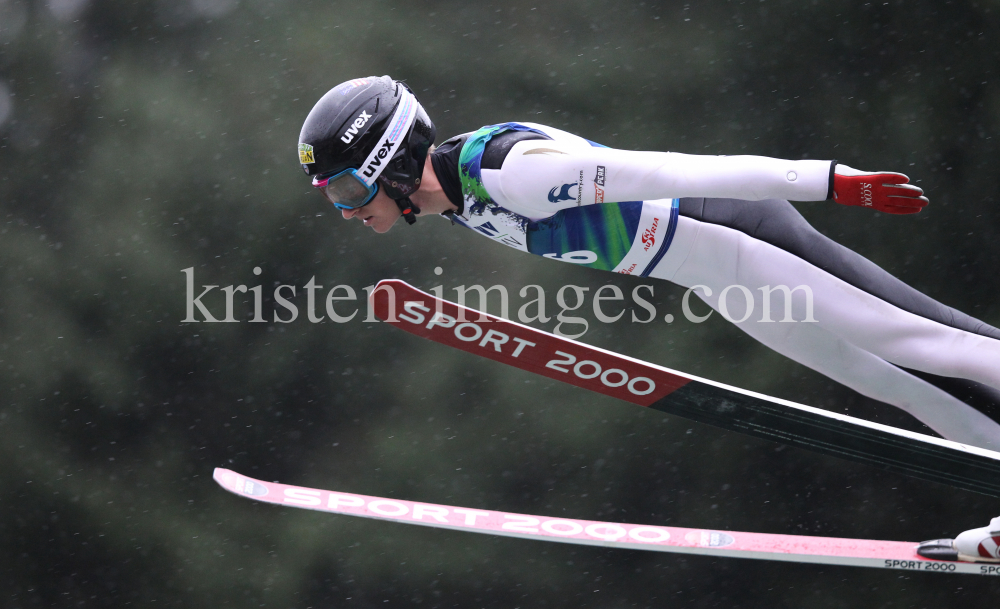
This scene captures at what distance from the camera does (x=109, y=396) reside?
236 inches

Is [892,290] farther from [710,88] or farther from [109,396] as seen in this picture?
[109,396]

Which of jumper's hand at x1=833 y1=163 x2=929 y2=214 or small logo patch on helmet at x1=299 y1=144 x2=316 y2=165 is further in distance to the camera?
small logo patch on helmet at x1=299 y1=144 x2=316 y2=165

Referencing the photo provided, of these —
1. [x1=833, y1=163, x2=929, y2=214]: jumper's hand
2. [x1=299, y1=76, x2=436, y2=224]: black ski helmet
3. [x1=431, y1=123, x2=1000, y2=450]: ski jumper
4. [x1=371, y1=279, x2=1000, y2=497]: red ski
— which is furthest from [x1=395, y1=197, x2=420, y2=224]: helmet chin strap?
[x1=833, y1=163, x2=929, y2=214]: jumper's hand

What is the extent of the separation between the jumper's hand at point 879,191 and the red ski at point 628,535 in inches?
42.7

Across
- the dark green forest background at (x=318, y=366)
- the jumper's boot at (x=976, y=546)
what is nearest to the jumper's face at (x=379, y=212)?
the jumper's boot at (x=976, y=546)

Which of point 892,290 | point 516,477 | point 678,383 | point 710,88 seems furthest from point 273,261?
point 892,290

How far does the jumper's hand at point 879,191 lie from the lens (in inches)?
75.0

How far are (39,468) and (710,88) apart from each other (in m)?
4.61

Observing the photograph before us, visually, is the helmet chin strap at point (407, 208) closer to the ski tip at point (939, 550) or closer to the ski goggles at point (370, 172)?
the ski goggles at point (370, 172)

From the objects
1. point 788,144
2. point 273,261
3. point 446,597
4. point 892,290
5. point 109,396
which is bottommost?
point 446,597

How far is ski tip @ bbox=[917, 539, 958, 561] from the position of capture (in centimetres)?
253

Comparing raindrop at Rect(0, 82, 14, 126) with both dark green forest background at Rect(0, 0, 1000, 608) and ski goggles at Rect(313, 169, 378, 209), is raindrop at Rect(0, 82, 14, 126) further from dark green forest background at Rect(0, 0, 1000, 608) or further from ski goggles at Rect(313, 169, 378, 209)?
ski goggles at Rect(313, 169, 378, 209)

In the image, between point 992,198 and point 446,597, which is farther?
point 446,597

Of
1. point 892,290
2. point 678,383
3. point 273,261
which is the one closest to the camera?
point 892,290
